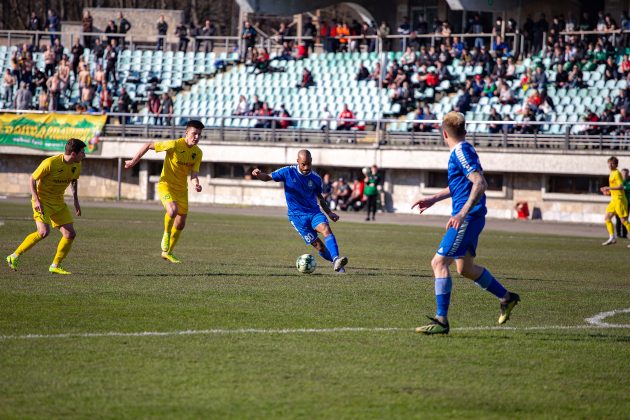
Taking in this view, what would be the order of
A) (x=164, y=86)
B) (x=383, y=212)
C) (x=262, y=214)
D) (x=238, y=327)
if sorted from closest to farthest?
(x=238, y=327) → (x=262, y=214) → (x=383, y=212) → (x=164, y=86)

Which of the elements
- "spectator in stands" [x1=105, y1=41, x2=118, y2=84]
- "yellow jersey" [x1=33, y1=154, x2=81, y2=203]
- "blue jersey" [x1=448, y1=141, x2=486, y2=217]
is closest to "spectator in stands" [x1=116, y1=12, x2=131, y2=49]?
"spectator in stands" [x1=105, y1=41, x2=118, y2=84]

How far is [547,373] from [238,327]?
298 cm

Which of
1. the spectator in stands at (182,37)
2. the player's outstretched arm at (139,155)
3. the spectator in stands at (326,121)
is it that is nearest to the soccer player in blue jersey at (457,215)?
the player's outstretched arm at (139,155)

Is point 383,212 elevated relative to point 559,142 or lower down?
lower down

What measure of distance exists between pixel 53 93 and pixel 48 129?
9.02 feet

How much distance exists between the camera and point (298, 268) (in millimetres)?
15570

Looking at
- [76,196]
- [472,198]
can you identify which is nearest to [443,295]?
[472,198]

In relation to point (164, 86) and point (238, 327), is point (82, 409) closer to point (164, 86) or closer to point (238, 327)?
point (238, 327)

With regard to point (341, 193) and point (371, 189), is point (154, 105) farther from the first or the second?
point (371, 189)

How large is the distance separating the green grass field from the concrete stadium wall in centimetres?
1892

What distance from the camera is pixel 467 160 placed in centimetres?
972

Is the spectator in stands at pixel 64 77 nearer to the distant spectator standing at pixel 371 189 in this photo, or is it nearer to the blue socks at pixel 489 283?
the distant spectator standing at pixel 371 189

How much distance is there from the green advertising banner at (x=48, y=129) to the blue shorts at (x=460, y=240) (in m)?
33.4

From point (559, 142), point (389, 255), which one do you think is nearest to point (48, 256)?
point (389, 255)
